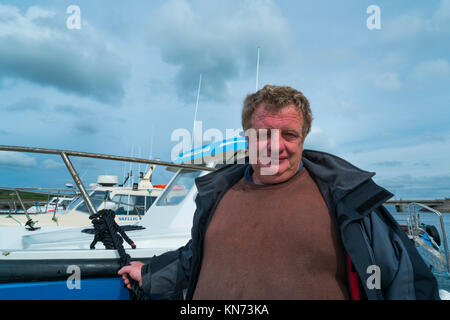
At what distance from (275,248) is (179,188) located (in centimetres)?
274

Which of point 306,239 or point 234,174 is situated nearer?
point 306,239

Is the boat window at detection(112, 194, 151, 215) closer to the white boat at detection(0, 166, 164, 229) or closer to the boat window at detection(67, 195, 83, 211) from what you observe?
the white boat at detection(0, 166, 164, 229)

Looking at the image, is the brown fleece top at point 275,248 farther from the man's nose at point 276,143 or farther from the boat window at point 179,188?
the boat window at point 179,188

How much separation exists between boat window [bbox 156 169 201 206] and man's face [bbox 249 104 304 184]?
7.57ft

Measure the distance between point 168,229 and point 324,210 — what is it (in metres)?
2.37

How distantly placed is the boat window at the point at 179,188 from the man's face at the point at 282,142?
7.57ft

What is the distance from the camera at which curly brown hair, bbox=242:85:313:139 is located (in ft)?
5.59

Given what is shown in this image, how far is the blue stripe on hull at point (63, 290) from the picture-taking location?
2.08 m

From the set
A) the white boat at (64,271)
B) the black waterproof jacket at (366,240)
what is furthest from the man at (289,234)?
the white boat at (64,271)
